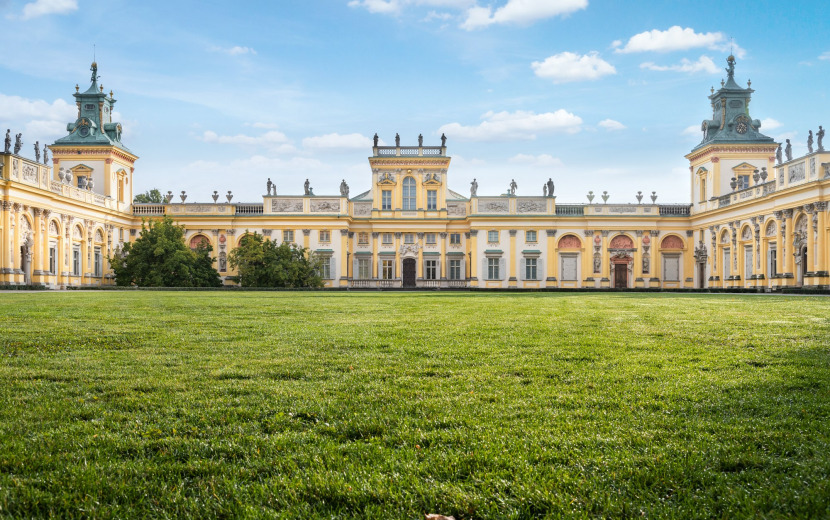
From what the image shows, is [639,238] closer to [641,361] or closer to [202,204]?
[202,204]

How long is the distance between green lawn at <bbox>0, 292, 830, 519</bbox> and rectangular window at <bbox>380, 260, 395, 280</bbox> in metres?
41.7

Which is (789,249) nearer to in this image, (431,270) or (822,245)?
(822,245)

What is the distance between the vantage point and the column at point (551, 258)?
47969 millimetres

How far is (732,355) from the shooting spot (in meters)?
6.62

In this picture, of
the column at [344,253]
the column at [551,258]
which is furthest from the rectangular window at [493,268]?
the column at [344,253]

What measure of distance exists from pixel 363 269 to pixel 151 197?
128 ft

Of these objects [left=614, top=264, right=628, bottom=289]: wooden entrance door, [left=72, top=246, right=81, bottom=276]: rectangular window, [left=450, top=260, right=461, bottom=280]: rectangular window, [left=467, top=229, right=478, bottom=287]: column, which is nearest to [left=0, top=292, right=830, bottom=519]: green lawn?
[left=72, top=246, right=81, bottom=276]: rectangular window

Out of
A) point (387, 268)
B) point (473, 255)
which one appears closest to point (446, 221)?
point (473, 255)

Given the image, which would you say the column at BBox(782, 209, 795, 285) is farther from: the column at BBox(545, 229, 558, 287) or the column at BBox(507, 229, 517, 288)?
the column at BBox(507, 229, 517, 288)

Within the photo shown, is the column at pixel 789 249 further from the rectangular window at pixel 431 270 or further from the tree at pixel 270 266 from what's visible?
the tree at pixel 270 266

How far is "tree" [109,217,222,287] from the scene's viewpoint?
39.1m

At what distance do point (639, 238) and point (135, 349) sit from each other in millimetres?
46493

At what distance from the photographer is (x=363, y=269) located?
49.6 meters

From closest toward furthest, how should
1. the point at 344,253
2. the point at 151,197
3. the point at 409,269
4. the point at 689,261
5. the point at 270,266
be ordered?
the point at 270,266 → the point at 689,261 → the point at 344,253 → the point at 409,269 → the point at 151,197
